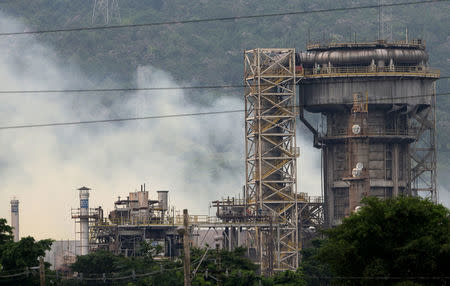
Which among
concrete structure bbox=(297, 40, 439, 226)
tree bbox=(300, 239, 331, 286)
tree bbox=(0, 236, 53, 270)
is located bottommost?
tree bbox=(300, 239, 331, 286)

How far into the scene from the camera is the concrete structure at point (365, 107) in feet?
519

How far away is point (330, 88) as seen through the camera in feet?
525

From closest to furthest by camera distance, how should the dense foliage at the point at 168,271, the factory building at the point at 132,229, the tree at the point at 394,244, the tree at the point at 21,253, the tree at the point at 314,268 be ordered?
1. the tree at the point at 394,244
2. the tree at the point at 21,253
3. the dense foliage at the point at 168,271
4. the tree at the point at 314,268
5. the factory building at the point at 132,229

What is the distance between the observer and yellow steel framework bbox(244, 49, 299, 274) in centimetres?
15400

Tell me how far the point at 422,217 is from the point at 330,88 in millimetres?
72659

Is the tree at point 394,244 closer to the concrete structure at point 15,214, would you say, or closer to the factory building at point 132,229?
the factory building at point 132,229

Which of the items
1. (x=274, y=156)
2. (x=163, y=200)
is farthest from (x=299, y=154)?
(x=163, y=200)

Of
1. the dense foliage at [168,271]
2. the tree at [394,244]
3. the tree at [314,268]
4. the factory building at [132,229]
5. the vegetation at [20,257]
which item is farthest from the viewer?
the factory building at [132,229]

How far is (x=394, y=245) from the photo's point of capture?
87375 mm

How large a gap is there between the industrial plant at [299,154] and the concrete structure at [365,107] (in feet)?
0.47

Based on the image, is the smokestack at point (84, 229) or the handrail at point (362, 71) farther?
the handrail at point (362, 71)

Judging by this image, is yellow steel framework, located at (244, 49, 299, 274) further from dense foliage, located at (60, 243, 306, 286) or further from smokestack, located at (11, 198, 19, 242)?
smokestack, located at (11, 198, 19, 242)

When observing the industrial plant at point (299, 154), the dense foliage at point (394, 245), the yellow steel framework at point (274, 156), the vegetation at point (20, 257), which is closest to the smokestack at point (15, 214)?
the industrial plant at point (299, 154)

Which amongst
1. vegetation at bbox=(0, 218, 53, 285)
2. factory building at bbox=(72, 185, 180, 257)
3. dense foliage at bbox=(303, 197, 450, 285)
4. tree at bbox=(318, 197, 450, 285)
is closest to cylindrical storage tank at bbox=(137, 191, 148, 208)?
factory building at bbox=(72, 185, 180, 257)
